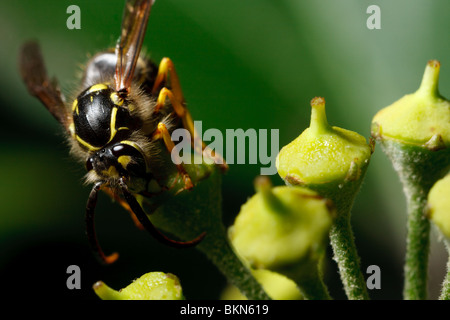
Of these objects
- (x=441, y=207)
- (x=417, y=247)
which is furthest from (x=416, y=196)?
(x=441, y=207)

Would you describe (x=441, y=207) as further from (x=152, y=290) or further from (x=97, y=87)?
(x=97, y=87)

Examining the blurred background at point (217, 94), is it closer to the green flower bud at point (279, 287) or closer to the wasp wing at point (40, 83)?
the wasp wing at point (40, 83)

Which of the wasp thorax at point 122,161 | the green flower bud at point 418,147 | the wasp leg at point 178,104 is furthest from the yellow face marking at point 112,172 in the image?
the green flower bud at point 418,147

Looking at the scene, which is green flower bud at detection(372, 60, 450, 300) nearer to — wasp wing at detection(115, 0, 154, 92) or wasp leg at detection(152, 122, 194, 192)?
wasp leg at detection(152, 122, 194, 192)

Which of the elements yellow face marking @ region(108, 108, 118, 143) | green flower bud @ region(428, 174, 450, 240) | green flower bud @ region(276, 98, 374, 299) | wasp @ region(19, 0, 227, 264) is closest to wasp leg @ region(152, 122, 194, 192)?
wasp @ region(19, 0, 227, 264)

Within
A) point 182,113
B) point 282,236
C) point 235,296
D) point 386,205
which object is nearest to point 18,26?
point 182,113
